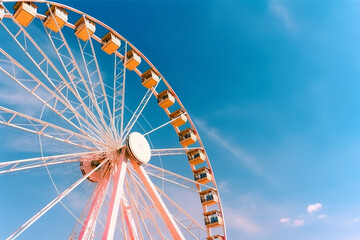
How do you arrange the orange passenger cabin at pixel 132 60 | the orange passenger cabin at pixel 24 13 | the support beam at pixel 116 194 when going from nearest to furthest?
the support beam at pixel 116 194 → the orange passenger cabin at pixel 24 13 → the orange passenger cabin at pixel 132 60

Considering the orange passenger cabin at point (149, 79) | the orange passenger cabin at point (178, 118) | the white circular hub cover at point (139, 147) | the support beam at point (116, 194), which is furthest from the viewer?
the orange passenger cabin at point (178, 118)

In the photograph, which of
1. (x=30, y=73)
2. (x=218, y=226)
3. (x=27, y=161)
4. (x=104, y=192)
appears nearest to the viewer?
(x=27, y=161)

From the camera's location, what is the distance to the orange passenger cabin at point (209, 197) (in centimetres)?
1832

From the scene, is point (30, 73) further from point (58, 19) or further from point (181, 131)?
point (181, 131)

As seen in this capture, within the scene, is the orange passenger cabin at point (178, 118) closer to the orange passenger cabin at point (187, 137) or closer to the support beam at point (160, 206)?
the orange passenger cabin at point (187, 137)

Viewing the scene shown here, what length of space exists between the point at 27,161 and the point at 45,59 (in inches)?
163

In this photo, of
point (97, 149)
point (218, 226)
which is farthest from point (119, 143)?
point (218, 226)

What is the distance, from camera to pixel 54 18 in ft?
45.6

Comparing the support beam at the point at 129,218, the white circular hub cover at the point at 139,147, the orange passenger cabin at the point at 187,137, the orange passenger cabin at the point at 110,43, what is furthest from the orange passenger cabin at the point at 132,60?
the support beam at the point at 129,218

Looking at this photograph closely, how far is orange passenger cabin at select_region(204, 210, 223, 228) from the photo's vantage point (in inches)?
697

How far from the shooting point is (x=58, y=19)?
46.4 ft

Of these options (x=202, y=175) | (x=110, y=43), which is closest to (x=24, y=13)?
(x=110, y=43)

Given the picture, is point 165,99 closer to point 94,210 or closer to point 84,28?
point 84,28

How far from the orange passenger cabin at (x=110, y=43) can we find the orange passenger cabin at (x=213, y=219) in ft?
33.9
